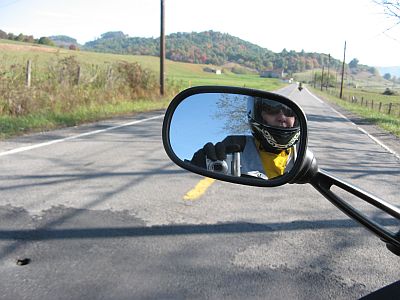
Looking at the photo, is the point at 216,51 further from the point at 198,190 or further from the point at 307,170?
the point at 307,170

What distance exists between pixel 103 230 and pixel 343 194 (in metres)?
2.99

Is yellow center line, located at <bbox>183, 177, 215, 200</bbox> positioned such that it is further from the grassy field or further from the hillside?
the hillside

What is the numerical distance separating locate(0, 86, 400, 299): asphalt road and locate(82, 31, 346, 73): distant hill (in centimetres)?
10988

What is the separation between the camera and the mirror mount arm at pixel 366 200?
124 centimetres

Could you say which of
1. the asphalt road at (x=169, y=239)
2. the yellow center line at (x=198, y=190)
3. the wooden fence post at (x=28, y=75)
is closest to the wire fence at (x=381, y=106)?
the wooden fence post at (x=28, y=75)

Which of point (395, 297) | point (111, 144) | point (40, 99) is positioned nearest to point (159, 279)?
point (395, 297)

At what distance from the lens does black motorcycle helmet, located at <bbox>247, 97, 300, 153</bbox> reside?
4.32ft

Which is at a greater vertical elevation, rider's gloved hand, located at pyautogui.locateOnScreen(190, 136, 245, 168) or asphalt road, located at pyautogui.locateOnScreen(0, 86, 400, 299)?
rider's gloved hand, located at pyautogui.locateOnScreen(190, 136, 245, 168)

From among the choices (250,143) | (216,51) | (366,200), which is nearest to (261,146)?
(250,143)

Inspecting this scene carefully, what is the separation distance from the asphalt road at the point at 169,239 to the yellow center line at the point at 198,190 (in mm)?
90

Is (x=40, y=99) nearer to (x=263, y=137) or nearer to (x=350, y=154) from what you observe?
(x=350, y=154)

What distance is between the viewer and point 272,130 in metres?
1.31

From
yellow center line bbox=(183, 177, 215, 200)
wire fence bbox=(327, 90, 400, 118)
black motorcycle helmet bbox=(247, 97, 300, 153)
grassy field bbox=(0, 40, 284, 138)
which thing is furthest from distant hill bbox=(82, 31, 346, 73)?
black motorcycle helmet bbox=(247, 97, 300, 153)

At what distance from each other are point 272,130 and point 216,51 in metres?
140
